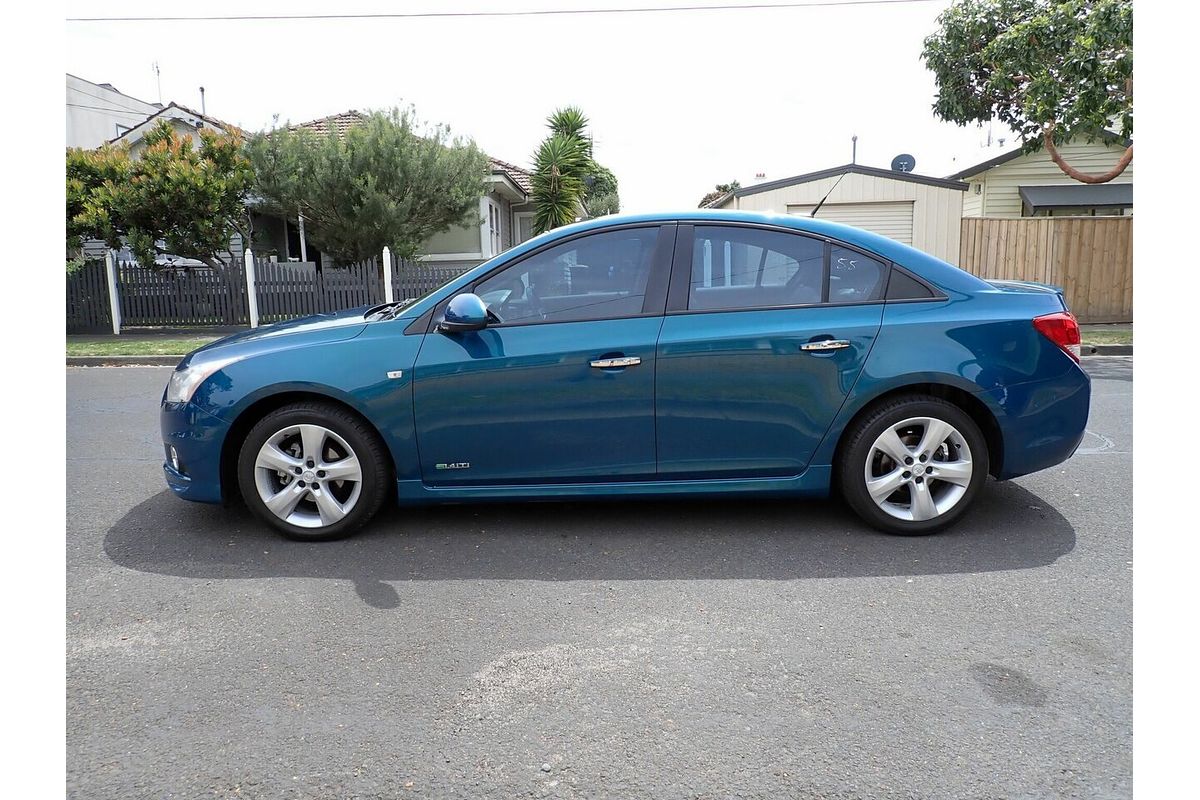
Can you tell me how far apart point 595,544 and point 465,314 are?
1303 millimetres

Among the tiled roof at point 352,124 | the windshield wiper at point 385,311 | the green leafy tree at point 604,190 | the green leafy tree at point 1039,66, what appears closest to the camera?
the windshield wiper at point 385,311

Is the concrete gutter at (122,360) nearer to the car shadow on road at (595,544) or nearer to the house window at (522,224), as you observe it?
the car shadow on road at (595,544)

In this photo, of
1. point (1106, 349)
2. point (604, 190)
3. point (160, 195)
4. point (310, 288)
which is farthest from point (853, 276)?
point (604, 190)

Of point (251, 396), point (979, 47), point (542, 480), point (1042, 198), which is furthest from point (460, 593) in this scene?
point (1042, 198)

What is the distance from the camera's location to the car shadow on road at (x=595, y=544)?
381cm

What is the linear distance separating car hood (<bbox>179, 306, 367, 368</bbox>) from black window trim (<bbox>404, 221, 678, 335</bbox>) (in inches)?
14.0

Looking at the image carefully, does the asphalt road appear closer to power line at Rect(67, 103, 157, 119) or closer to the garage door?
the garage door

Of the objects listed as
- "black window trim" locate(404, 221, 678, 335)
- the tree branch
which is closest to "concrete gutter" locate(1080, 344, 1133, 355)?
the tree branch

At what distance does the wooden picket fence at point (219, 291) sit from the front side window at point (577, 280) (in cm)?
1277

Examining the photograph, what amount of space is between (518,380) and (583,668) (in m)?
1.55

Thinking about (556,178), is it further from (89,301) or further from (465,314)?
(465,314)

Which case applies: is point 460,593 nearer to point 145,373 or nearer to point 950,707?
point 950,707

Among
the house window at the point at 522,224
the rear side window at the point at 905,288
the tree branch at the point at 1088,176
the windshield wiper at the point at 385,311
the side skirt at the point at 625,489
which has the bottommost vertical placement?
the side skirt at the point at 625,489

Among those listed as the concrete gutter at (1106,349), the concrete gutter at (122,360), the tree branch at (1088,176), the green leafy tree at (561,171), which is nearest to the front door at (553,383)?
the concrete gutter at (122,360)
